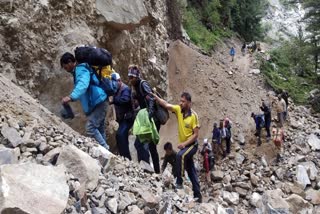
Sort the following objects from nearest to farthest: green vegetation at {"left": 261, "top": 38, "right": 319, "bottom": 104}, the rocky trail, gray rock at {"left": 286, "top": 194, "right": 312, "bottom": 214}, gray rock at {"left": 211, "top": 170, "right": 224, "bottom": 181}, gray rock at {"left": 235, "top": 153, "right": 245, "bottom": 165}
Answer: the rocky trail → gray rock at {"left": 286, "top": 194, "right": 312, "bottom": 214} → gray rock at {"left": 211, "top": 170, "right": 224, "bottom": 181} → gray rock at {"left": 235, "top": 153, "right": 245, "bottom": 165} → green vegetation at {"left": 261, "top": 38, "right": 319, "bottom": 104}

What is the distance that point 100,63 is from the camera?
238 inches

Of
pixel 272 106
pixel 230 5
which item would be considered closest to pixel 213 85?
pixel 272 106

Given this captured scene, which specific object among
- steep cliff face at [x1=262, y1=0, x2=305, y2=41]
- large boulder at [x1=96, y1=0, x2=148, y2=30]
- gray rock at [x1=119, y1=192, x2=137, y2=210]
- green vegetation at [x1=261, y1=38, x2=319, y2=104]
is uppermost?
steep cliff face at [x1=262, y1=0, x2=305, y2=41]

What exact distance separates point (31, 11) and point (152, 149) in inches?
183

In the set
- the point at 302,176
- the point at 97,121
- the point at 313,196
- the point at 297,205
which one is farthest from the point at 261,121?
the point at 97,121

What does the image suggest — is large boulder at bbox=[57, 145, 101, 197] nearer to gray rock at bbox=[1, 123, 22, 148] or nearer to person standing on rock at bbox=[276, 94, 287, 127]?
gray rock at bbox=[1, 123, 22, 148]

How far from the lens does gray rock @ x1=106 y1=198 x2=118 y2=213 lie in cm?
421

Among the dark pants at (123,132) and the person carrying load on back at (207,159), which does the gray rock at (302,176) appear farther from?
the dark pants at (123,132)

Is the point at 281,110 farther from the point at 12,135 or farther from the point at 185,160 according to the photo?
the point at 12,135

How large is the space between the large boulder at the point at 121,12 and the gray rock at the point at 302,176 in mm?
7135

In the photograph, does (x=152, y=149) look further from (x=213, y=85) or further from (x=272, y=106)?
(x=272, y=106)

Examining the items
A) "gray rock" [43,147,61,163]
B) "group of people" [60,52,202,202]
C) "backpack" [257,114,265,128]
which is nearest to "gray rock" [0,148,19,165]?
"gray rock" [43,147,61,163]

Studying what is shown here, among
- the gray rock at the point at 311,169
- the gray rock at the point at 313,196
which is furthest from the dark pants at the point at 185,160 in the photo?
the gray rock at the point at 311,169

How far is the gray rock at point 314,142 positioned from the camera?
1692 cm
